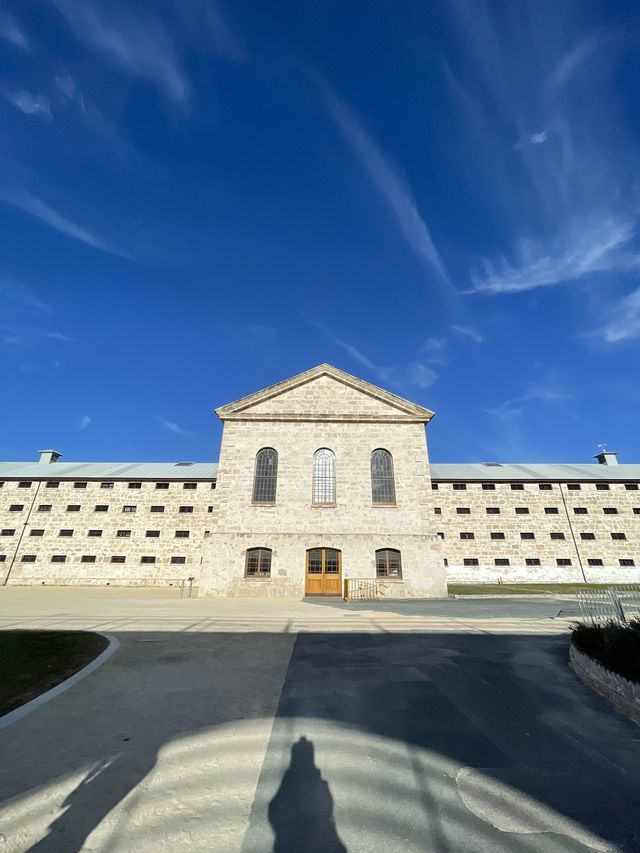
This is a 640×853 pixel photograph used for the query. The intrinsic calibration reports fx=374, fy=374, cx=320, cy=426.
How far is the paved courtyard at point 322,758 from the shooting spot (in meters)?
2.79

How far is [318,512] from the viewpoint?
2081cm

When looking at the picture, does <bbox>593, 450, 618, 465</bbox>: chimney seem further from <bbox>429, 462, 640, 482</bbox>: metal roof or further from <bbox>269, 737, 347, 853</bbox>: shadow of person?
<bbox>269, 737, 347, 853</bbox>: shadow of person

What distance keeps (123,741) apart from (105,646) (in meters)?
4.93

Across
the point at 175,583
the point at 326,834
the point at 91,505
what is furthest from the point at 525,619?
the point at 91,505

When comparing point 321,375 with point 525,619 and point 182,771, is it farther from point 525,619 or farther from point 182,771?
point 182,771

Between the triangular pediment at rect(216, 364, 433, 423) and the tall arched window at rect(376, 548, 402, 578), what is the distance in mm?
7764

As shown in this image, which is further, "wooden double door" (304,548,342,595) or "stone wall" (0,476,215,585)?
"stone wall" (0,476,215,585)

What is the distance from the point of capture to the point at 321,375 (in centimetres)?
2419

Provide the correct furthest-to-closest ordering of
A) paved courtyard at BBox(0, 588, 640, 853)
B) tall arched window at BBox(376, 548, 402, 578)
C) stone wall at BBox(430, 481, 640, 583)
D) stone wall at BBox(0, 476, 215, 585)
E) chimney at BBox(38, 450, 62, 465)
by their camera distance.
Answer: chimney at BBox(38, 450, 62, 465), stone wall at BBox(430, 481, 640, 583), stone wall at BBox(0, 476, 215, 585), tall arched window at BBox(376, 548, 402, 578), paved courtyard at BBox(0, 588, 640, 853)

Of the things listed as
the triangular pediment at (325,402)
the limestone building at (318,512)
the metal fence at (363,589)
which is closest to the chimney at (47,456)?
the limestone building at (318,512)

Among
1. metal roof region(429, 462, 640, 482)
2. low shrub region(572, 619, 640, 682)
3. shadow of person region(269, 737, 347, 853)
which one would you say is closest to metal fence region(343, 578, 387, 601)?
low shrub region(572, 619, 640, 682)

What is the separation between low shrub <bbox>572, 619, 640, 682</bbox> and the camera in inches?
207

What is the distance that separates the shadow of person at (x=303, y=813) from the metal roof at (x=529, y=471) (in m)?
32.1

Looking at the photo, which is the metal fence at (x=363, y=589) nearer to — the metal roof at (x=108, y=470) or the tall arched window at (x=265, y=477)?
the tall arched window at (x=265, y=477)
